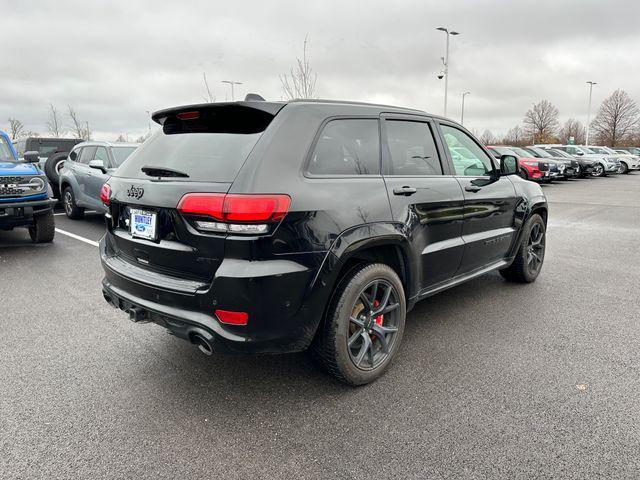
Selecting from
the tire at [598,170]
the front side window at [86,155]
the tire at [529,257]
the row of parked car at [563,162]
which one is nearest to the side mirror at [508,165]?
the tire at [529,257]

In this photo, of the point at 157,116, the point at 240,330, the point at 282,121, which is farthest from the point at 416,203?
the point at 157,116

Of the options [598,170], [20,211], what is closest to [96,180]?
[20,211]

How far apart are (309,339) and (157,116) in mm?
1920

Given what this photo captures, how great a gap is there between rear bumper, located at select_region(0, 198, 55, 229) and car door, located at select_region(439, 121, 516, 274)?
5956mm

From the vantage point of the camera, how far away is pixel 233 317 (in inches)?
97.5

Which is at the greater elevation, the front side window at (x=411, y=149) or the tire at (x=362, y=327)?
the front side window at (x=411, y=149)

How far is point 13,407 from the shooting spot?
2756mm

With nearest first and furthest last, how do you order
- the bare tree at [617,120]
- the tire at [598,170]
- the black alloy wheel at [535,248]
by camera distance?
1. the black alloy wheel at [535,248]
2. the tire at [598,170]
3. the bare tree at [617,120]

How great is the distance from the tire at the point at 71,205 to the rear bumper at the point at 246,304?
8.21 meters

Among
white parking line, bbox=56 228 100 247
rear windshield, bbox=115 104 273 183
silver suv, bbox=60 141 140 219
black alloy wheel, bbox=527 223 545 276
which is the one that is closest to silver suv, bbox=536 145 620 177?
black alloy wheel, bbox=527 223 545 276

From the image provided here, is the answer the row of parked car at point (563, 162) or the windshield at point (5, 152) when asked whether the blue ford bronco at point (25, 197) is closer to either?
the windshield at point (5, 152)

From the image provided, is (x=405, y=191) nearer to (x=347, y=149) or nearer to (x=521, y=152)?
(x=347, y=149)

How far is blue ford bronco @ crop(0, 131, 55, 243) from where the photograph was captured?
260 inches

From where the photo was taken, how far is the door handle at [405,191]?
124 inches
